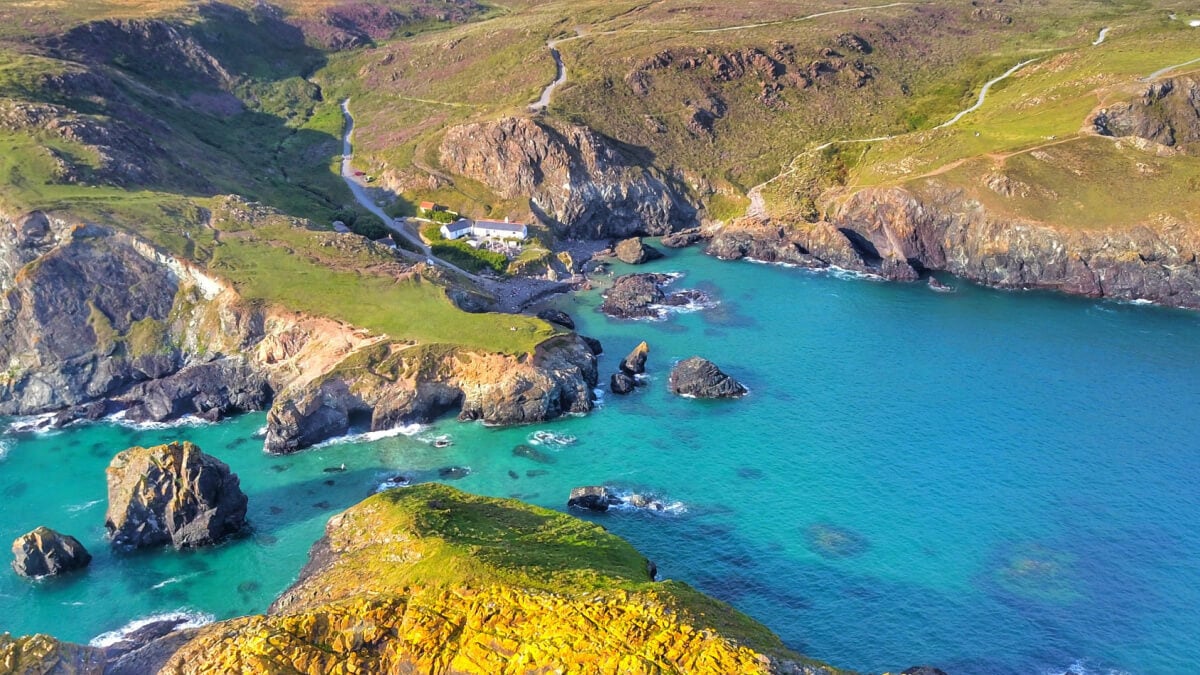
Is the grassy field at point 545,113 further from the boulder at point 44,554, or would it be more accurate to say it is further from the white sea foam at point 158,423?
the boulder at point 44,554

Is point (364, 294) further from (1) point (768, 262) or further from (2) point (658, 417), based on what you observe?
(1) point (768, 262)

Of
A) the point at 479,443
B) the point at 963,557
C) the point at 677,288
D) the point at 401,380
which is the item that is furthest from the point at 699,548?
the point at 677,288

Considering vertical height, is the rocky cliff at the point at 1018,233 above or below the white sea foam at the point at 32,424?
above

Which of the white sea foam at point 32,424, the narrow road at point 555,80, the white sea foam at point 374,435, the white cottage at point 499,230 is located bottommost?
the white sea foam at point 374,435

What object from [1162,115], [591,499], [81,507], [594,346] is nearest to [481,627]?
[591,499]

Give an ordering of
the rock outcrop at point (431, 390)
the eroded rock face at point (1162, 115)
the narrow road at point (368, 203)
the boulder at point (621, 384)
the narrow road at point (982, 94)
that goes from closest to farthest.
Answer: the rock outcrop at point (431, 390), the boulder at point (621, 384), the narrow road at point (368, 203), the eroded rock face at point (1162, 115), the narrow road at point (982, 94)

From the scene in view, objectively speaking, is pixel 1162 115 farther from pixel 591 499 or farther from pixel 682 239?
Result: pixel 591 499

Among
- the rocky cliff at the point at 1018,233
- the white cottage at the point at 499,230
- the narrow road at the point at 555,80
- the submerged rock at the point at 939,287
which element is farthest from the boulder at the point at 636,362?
the narrow road at the point at 555,80
